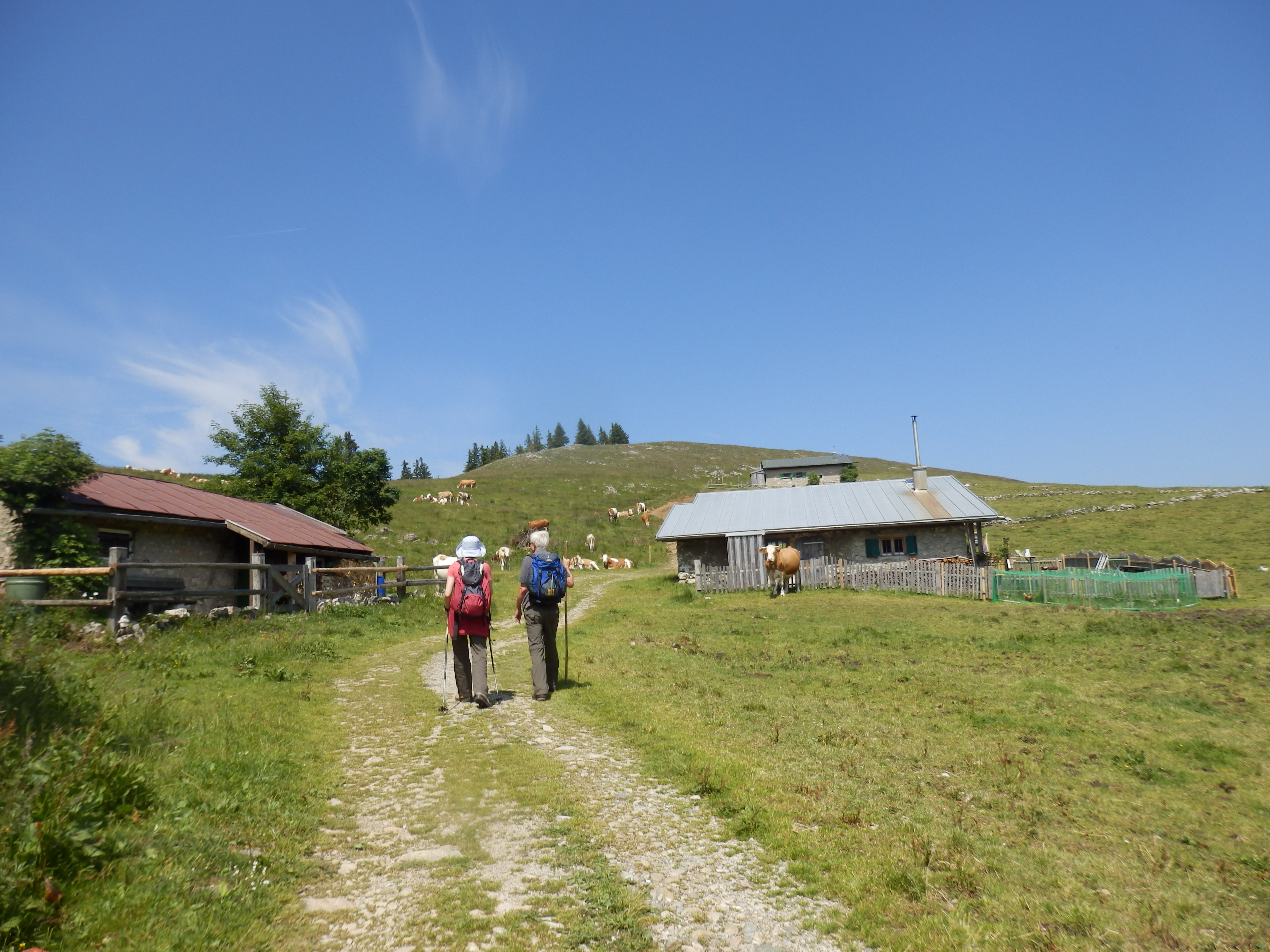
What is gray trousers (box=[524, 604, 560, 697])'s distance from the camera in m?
9.47

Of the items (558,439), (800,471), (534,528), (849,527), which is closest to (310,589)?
(534,528)

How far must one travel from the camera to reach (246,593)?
15.6 m

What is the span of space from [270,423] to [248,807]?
3242 centimetres

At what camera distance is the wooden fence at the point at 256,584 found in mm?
12945

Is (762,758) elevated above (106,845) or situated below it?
below

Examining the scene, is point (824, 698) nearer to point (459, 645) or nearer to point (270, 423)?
point (459, 645)

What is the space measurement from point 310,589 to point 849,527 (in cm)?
2133

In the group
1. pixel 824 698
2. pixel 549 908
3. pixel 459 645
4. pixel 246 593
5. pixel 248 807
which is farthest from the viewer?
pixel 246 593

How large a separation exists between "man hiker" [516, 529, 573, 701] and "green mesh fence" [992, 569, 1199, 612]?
1989 cm

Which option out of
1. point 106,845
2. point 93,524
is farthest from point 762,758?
point 93,524

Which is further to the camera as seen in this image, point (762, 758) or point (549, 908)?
point (762, 758)

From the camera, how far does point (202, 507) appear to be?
19.3 metres

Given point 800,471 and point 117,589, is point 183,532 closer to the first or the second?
point 117,589

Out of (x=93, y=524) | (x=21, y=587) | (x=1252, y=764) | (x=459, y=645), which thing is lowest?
(x=1252, y=764)
